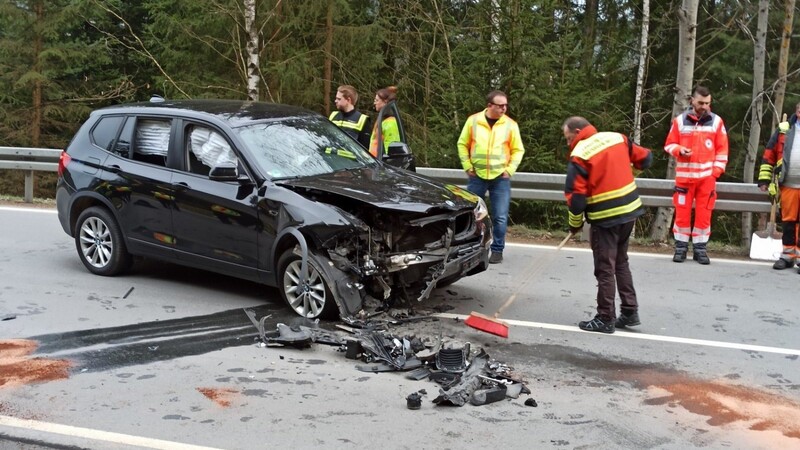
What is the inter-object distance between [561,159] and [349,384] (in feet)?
29.4

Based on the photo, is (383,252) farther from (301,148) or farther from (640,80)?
(640,80)

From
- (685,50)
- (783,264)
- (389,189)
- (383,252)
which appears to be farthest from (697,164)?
(383,252)

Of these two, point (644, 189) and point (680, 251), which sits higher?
point (644, 189)

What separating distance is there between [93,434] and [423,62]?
1605 centimetres

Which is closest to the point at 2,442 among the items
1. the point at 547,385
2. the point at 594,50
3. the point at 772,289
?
the point at 547,385

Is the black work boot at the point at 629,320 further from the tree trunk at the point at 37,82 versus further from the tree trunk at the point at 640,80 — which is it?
the tree trunk at the point at 37,82

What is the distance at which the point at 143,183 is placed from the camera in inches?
304

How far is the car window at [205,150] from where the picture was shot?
7.33 m

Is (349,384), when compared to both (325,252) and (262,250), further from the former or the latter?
(262,250)

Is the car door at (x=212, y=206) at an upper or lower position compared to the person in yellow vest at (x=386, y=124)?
lower

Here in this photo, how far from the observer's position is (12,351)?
237 inches

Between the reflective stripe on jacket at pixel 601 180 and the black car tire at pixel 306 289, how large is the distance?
2052mm

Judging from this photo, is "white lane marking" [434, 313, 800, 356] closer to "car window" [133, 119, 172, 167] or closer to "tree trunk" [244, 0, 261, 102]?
"car window" [133, 119, 172, 167]

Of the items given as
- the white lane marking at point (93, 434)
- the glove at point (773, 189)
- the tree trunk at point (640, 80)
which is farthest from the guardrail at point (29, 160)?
the tree trunk at point (640, 80)
